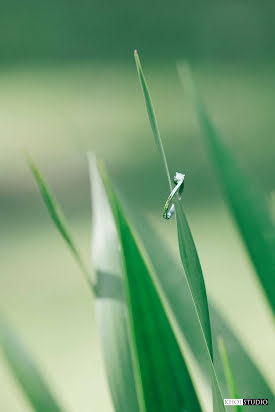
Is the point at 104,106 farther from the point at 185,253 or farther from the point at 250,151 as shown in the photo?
the point at 185,253

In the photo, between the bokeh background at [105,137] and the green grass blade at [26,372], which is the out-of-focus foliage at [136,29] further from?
the green grass blade at [26,372]

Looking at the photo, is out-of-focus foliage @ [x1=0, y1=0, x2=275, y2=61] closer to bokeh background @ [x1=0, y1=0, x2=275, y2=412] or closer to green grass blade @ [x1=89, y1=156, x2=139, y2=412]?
bokeh background @ [x1=0, y1=0, x2=275, y2=412]

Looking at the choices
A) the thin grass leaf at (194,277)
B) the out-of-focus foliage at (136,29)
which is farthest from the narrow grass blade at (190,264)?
the out-of-focus foliage at (136,29)

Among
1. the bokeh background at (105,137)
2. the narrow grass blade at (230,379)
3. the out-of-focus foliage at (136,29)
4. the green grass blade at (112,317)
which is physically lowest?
the narrow grass blade at (230,379)

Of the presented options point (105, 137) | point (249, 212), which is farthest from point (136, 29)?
point (249, 212)

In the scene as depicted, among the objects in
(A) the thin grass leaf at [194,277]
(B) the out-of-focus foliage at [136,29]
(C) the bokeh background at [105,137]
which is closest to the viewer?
(A) the thin grass leaf at [194,277]

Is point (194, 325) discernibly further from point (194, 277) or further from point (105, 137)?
point (105, 137)

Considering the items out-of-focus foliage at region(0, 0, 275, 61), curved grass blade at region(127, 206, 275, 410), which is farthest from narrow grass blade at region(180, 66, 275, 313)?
out-of-focus foliage at region(0, 0, 275, 61)
